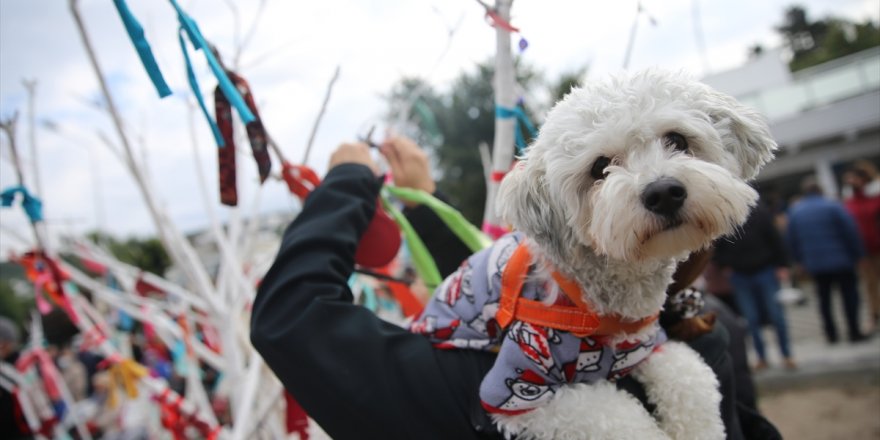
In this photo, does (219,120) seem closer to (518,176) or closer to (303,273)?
(303,273)

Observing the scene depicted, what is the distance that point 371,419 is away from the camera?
1124 millimetres

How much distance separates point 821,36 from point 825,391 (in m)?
62.7

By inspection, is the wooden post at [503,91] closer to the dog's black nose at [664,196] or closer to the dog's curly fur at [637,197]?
the dog's curly fur at [637,197]

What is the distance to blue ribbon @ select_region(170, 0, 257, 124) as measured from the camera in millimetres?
1346

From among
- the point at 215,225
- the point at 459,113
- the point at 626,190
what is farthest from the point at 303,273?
the point at 459,113

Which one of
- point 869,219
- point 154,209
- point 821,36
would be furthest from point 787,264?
point 821,36

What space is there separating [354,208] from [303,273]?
0.25 meters

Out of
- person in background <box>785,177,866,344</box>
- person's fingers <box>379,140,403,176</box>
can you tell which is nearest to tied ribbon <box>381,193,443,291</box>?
person's fingers <box>379,140,403,176</box>

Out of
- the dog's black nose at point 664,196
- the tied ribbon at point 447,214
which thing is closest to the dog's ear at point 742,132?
the dog's black nose at point 664,196

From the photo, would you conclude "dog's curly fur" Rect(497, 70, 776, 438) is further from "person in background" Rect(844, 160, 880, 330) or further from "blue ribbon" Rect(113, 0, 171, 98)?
"person in background" Rect(844, 160, 880, 330)

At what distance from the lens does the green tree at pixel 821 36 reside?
33406 mm

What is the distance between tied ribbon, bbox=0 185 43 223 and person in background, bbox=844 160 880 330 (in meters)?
8.22

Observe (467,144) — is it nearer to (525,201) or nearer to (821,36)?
(525,201)

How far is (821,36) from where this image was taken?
173 ft
